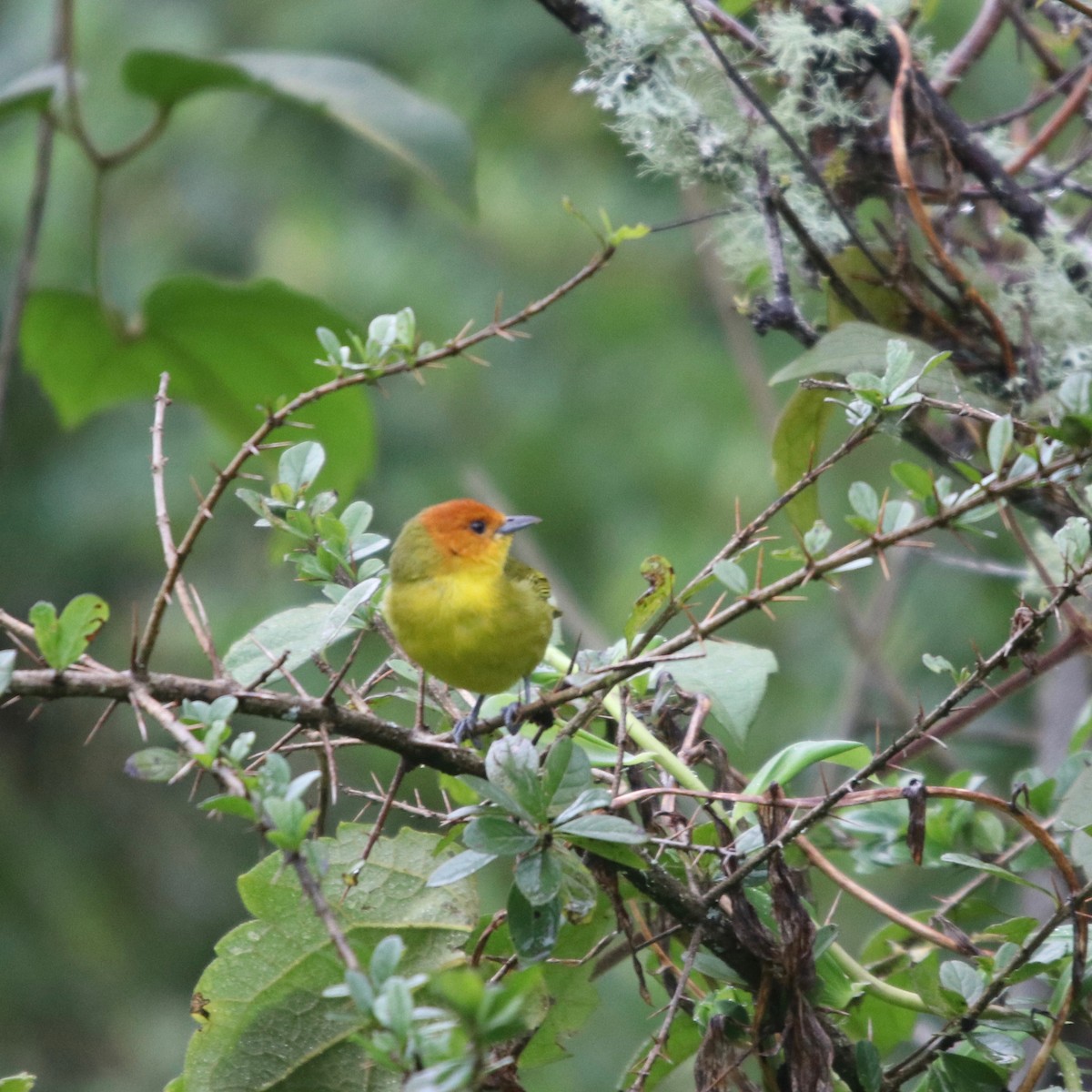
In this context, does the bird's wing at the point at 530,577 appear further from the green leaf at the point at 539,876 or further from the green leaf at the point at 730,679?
the green leaf at the point at 539,876

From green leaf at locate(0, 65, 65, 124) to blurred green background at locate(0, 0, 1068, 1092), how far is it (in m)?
3.24

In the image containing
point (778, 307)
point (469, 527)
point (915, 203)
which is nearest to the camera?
point (778, 307)

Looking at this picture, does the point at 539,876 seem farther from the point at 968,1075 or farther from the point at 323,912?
the point at 968,1075

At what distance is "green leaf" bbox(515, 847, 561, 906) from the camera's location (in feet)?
3.59

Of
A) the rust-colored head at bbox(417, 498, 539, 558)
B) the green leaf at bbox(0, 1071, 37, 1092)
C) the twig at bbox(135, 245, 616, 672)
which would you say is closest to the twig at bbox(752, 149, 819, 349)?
the twig at bbox(135, 245, 616, 672)

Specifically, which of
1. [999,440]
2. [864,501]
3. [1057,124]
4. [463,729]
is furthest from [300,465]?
[1057,124]

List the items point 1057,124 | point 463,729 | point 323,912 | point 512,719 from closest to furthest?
1. point 323,912
2. point 512,719
3. point 463,729
4. point 1057,124

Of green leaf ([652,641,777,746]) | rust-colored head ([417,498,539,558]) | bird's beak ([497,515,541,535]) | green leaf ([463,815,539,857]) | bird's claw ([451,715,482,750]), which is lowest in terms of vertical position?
bird's beak ([497,515,541,535])

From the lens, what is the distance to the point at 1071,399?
3.94 ft

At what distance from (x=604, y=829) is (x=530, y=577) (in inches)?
38.7

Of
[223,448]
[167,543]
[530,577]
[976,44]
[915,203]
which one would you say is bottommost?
[223,448]

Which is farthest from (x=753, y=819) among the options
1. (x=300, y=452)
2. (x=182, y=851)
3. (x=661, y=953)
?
(x=182, y=851)

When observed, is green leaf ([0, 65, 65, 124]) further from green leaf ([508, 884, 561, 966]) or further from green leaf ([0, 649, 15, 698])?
green leaf ([508, 884, 561, 966])

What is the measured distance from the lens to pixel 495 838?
111cm
